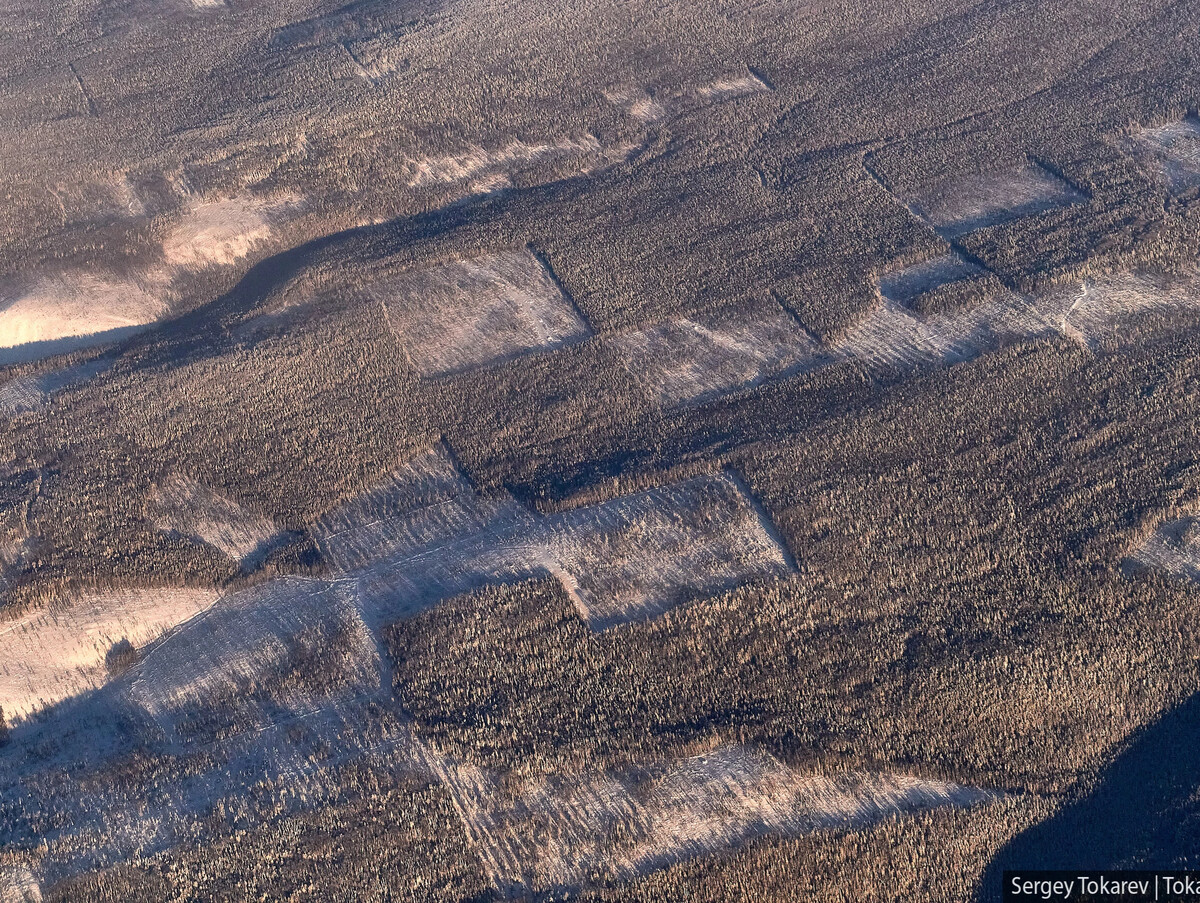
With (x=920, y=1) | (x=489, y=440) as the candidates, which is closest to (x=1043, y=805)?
(x=489, y=440)

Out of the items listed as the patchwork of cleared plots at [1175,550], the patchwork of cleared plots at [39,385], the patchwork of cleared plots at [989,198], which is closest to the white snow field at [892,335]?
the patchwork of cleared plots at [989,198]

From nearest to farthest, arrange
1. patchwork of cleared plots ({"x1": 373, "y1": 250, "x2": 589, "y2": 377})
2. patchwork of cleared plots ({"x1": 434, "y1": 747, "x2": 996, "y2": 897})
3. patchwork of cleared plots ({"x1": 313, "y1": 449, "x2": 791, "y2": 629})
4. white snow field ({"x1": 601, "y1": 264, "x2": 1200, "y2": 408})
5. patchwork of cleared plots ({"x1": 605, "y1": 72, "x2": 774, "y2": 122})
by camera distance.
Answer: patchwork of cleared plots ({"x1": 434, "y1": 747, "x2": 996, "y2": 897}), patchwork of cleared plots ({"x1": 313, "y1": 449, "x2": 791, "y2": 629}), white snow field ({"x1": 601, "y1": 264, "x2": 1200, "y2": 408}), patchwork of cleared plots ({"x1": 373, "y1": 250, "x2": 589, "y2": 377}), patchwork of cleared plots ({"x1": 605, "y1": 72, "x2": 774, "y2": 122})

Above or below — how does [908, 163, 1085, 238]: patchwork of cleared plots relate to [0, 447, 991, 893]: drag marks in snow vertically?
above

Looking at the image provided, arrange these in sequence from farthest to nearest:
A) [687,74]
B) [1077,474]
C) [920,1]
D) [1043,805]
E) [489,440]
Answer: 1. [920,1]
2. [687,74]
3. [489,440]
4. [1077,474]
5. [1043,805]

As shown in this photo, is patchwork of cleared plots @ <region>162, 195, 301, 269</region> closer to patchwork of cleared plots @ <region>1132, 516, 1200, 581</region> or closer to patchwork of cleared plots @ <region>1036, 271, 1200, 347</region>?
patchwork of cleared plots @ <region>1036, 271, 1200, 347</region>

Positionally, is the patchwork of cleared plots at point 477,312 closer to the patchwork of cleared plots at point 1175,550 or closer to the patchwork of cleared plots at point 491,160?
the patchwork of cleared plots at point 491,160

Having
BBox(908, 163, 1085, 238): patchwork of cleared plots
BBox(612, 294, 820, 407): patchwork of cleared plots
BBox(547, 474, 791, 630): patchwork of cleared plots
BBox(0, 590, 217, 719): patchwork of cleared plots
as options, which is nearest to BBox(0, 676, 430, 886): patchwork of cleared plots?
BBox(0, 590, 217, 719): patchwork of cleared plots

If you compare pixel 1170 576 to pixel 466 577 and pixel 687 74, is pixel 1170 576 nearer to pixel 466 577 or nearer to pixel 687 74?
pixel 466 577
